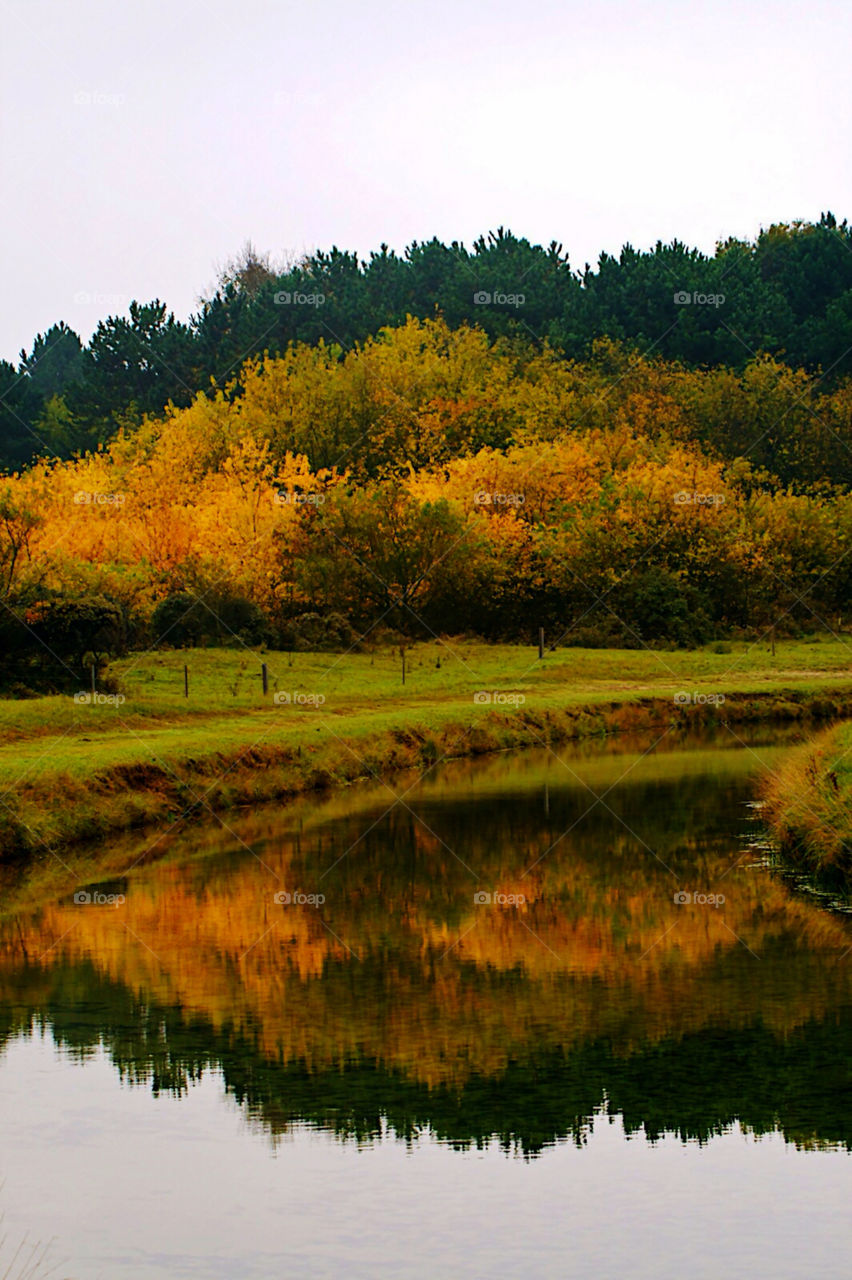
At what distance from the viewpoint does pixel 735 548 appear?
247ft

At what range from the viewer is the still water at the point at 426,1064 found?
36.8 feet

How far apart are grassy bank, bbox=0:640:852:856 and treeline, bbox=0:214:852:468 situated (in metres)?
52.6

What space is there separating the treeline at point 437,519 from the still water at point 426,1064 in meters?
27.0

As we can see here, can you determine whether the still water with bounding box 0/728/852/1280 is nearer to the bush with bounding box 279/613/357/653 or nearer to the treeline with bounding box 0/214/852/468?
the bush with bounding box 279/613/357/653

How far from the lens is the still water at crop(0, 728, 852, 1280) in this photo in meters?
11.2

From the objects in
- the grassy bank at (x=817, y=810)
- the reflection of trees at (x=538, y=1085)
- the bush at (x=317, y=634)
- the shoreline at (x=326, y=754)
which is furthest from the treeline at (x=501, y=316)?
the reflection of trees at (x=538, y=1085)

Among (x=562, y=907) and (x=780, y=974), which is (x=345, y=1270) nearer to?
(x=780, y=974)

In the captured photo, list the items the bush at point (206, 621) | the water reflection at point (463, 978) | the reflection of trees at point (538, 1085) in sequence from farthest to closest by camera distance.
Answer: the bush at point (206, 621)
the water reflection at point (463, 978)
the reflection of trees at point (538, 1085)

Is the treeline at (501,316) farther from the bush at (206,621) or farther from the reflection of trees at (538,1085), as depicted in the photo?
the reflection of trees at (538,1085)

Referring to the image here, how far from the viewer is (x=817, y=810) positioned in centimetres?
2522

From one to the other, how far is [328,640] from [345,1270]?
2085 inches

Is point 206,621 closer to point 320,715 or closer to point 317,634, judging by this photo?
point 317,634

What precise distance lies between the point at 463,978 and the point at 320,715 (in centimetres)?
2442

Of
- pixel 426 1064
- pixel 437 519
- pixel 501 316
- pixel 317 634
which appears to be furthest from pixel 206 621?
pixel 501 316
